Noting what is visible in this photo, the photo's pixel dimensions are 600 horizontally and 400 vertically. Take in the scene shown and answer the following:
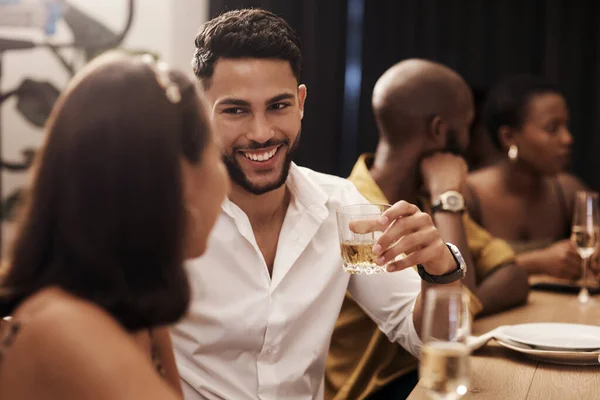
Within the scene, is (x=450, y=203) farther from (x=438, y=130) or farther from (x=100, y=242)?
(x=100, y=242)

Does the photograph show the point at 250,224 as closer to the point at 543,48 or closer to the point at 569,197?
the point at 569,197

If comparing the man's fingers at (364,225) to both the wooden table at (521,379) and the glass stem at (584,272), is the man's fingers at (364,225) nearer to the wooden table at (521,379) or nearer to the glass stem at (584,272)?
the wooden table at (521,379)

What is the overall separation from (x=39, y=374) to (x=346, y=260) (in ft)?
2.80

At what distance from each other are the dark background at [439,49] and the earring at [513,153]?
36.9 inches

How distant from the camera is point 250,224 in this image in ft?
6.17

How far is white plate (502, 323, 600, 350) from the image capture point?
66.3 inches

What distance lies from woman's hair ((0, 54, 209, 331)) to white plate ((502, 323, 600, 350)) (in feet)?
3.23

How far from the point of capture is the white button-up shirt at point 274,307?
1.77 meters

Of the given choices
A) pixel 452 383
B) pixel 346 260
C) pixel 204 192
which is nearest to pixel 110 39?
pixel 346 260

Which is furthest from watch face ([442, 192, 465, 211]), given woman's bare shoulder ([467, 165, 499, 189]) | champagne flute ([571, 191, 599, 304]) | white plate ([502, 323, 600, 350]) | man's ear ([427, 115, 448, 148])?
woman's bare shoulder ([467, 165, 499, 189])

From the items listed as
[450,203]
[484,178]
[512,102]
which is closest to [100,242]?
[450,203]

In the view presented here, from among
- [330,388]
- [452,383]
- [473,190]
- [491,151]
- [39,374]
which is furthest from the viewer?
[491,151]

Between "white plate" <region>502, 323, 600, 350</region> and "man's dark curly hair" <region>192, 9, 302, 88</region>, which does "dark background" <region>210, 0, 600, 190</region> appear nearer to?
"man's dark curly hair" <region>192, 9, 302, 88</region>

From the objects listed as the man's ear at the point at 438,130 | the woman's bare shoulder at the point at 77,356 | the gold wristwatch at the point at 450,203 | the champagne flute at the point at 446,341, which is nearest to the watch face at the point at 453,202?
the gold wristwatch at the point at 450,203
